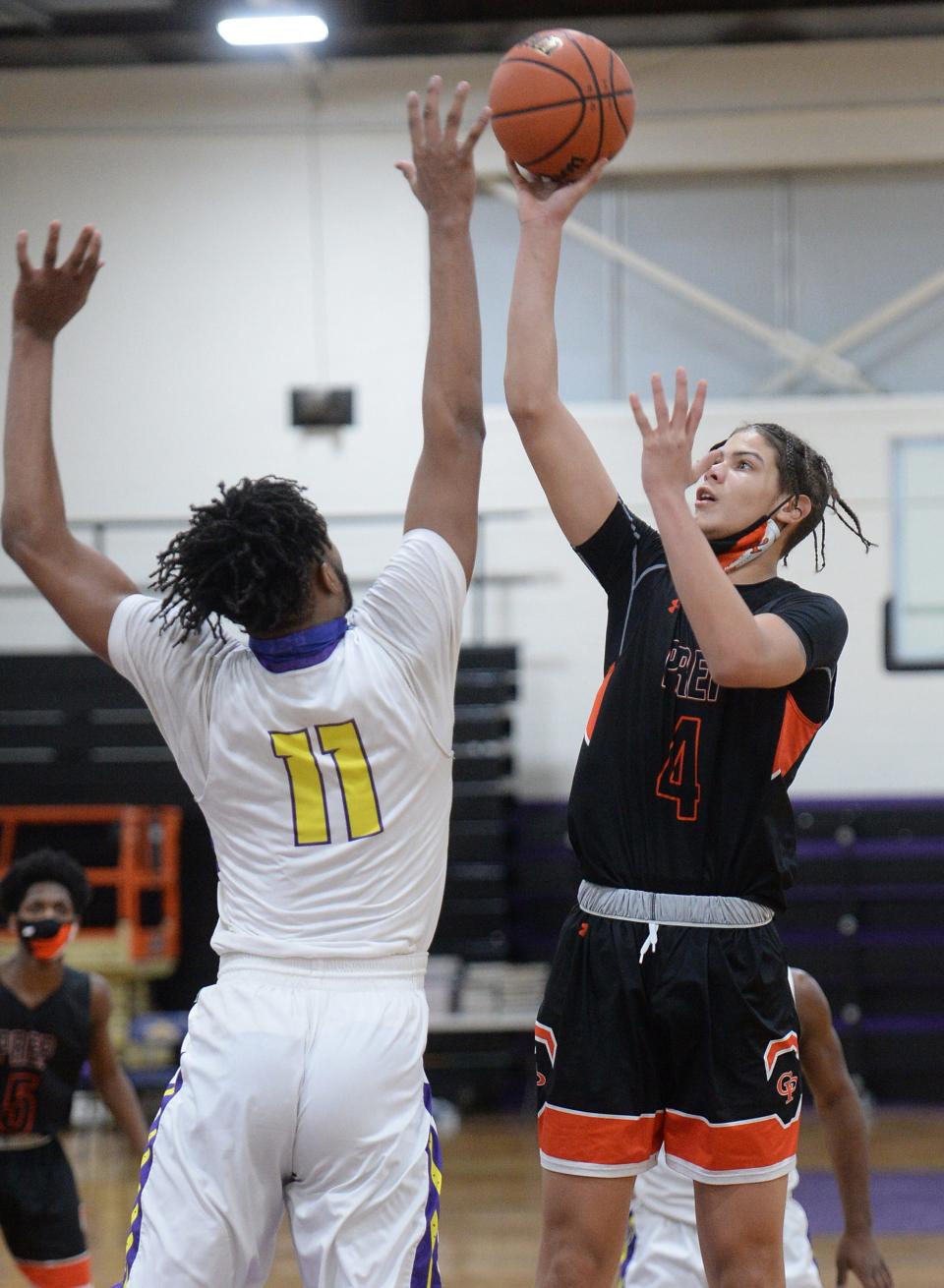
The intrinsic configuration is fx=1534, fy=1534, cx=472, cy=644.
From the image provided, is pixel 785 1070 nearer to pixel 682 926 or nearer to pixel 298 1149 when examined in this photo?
pixel 682 926

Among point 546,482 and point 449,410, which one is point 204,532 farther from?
point 546,482

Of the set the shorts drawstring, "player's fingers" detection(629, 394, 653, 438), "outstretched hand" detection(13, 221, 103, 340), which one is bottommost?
the shorts drawstring

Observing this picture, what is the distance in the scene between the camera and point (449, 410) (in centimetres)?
235

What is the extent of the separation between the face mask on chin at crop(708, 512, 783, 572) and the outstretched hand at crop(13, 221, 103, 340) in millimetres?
1154

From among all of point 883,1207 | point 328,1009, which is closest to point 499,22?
point 883,1207

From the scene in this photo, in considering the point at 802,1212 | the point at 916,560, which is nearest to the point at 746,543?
the point at 802,1212

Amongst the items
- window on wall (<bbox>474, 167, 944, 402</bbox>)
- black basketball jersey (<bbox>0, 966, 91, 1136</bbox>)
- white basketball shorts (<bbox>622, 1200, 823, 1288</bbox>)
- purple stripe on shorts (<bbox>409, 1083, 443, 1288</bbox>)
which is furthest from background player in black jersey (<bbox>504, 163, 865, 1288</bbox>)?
window on wall (<bbox>474, 167, 944, 402</bbox>)

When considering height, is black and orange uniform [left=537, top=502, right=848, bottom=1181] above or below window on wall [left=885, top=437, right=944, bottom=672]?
below

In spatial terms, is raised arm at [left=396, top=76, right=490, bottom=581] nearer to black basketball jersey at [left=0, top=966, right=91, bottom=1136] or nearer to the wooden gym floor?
black basketball jersey at [left=0, top=966, right=91, bottom=1136]

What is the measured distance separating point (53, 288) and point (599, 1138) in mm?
1640

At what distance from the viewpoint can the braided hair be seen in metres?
4.25

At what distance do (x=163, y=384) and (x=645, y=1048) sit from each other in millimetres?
7239

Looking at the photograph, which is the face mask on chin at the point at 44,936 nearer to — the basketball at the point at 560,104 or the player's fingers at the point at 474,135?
the basketball at the point at 560,104

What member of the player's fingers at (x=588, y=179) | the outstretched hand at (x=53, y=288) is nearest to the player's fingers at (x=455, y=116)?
the player's fingers at (x=588, y=179)
